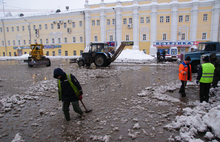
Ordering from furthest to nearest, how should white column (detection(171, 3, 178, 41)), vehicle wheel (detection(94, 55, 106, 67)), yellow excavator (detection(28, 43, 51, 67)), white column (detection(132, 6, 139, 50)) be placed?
white column (detection(132, 6, 139, 50))
white column (detection(171, 3, 178, 41))
yellow excavator (detection(28, 43, 51, 67))
vehicle wheel (detection(94, 55, 106, 67))

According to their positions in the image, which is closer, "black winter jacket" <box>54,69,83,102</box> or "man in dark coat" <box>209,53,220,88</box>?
"black winter jacket" <box>54,69,83,102</box>

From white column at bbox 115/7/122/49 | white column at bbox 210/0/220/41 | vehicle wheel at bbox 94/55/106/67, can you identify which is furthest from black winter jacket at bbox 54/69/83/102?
white column at bbox 210/0/220/41

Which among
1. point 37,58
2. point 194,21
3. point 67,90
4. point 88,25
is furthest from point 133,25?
point 67,90

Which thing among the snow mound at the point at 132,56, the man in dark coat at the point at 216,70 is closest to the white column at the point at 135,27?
the snow mound at the point at 132,56

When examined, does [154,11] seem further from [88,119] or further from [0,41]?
[0,41]

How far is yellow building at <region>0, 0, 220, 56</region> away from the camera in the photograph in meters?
37.8

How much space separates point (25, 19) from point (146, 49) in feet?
129

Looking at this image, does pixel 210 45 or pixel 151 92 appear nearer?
pixel 151 92

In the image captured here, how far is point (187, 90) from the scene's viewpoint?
6.89 metres

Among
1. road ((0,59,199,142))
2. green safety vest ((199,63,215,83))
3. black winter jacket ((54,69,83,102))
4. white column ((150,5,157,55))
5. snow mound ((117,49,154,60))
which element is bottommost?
road ((0,59,199,142))

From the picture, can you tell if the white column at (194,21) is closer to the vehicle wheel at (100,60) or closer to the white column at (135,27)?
the white column at (135,27)

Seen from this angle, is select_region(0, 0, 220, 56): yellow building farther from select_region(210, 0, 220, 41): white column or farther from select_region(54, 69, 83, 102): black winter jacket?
select_region(54, 69, 83, 102): black winter jacket

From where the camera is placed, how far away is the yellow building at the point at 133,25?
3778cm

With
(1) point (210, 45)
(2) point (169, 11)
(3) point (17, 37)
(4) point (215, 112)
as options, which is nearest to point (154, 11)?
(2) point (169, 11)
